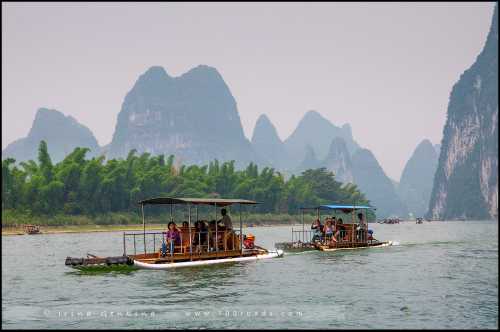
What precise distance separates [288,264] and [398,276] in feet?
19.4

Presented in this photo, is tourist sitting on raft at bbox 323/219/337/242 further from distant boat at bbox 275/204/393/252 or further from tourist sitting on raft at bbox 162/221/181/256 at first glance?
tourist sitting on raft at bbox 162/221/181/256

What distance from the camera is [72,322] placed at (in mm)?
14688

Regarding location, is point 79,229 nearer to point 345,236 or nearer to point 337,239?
point 345,236

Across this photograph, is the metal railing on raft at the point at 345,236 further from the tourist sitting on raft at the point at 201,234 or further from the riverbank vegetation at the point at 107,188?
the riverbank vegetation at the point at 107,188

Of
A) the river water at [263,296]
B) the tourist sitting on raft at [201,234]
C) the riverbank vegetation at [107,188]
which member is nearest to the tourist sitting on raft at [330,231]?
the river water at [263,296]

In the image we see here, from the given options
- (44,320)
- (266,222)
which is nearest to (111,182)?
(266,222)

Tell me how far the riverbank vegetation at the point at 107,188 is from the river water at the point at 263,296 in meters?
39.1

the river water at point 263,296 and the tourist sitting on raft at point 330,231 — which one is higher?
the tourist sitting on raft at point 330,231

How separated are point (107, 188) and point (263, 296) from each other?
63.1m

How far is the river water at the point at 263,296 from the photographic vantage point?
48.6ft

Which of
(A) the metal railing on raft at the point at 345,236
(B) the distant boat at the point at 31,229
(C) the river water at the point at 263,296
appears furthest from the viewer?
A: (B) the distant boat at the point at 31,229

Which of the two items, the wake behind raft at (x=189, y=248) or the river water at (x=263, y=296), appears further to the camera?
the wake behind raft at (x=189, y=248)

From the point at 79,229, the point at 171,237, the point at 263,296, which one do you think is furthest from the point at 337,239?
the point at 79,229

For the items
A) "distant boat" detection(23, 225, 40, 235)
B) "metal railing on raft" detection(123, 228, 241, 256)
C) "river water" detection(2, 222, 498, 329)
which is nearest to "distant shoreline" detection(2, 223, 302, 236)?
"distant boat" detection(23, 225, 40, 235)
